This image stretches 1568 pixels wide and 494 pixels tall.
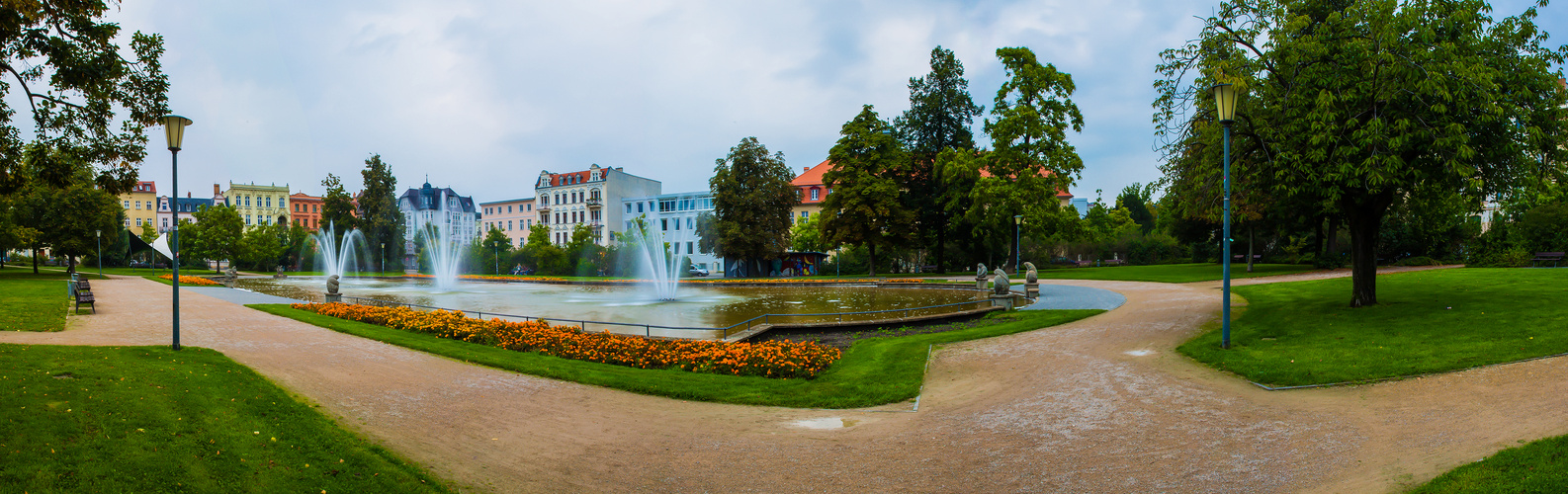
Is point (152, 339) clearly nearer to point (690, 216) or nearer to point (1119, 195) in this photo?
point (690, 216)

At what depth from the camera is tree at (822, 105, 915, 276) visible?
1937 inches

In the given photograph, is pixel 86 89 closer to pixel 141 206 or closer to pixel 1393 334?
pixel 1393 334

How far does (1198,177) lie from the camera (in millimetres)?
16641

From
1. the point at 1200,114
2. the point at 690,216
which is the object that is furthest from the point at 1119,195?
the point at 1200,114

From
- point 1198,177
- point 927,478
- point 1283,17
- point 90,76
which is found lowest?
point 927,478

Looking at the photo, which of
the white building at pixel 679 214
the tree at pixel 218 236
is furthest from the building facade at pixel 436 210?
the white building at pixel 679 214

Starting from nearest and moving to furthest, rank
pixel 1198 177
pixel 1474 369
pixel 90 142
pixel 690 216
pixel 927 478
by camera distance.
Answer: pixel 927 478 → pixel 1474 369 → pixel 90 142 → pixel 1198 177 → pixel 690 216

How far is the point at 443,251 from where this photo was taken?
1849 inches

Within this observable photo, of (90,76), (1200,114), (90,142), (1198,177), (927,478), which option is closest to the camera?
(927,478)

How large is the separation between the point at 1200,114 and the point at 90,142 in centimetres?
2243

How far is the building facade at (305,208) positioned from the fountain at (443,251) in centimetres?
3431

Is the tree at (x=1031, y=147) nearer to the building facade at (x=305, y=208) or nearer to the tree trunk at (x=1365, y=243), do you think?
the tree trunk at (x=1365, y=243)

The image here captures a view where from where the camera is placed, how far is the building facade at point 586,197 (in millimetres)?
91500

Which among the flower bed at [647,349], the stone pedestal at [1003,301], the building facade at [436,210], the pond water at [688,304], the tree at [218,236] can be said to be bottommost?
the pond water at [688,304]
